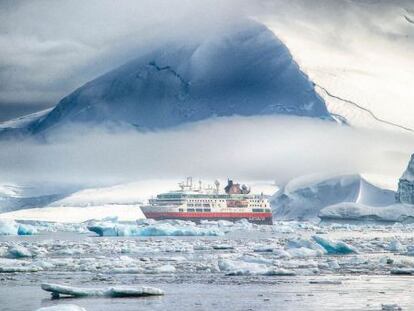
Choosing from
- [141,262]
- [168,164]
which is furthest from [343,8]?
[141,262]

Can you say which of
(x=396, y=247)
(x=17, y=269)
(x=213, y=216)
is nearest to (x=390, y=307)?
(x=17, y=269)

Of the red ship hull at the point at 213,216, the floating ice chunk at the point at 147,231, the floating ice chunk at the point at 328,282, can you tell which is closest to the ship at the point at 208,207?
the red ship hull at the point at 213,216

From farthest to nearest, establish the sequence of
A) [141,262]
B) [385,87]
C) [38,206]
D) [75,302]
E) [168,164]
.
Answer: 1. [168,164]
2. [385,87]
3. [38,206]
4. [141,262]
5. [75,302]

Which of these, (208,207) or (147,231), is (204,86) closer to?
(208,207)

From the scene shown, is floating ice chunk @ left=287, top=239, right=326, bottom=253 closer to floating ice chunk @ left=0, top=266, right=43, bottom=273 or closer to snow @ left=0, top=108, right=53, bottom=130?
floating ice chunk @ left=0, top=266, right=43, bottom=273

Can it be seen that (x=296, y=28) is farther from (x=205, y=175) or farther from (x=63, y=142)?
(x=63, y=142)

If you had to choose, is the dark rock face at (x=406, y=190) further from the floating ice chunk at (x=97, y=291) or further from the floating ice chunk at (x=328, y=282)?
the floating ice chunk at (x=97, y=291)
